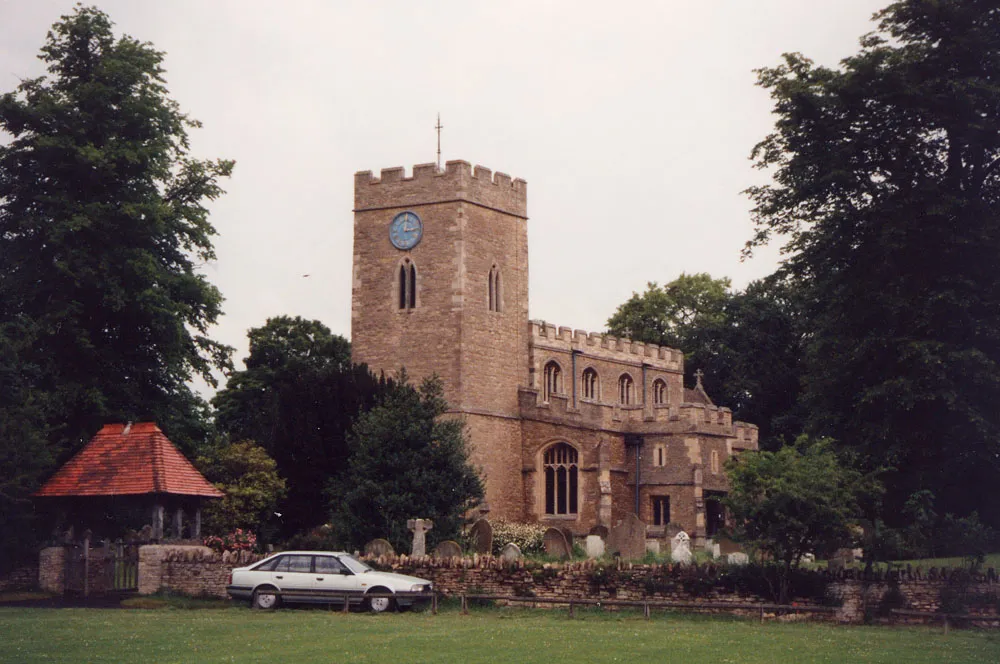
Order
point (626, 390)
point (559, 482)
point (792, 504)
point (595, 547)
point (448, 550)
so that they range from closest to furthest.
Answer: point (792, 504) → point (448, 550) → point (595, 547) → point (559, 482) → point (626, 390)

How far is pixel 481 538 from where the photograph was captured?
115 ft

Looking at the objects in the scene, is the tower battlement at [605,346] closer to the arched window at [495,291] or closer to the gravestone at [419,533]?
A: the arched window at [495,291]

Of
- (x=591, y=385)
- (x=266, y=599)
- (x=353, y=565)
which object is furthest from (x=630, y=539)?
(x=591, y=385)

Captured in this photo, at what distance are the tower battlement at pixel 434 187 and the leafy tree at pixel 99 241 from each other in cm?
1111

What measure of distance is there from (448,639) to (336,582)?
6.11 m

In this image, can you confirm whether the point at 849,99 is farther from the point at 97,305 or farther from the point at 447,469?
the point at 97,305

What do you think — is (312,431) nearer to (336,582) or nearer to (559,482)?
(559,482)

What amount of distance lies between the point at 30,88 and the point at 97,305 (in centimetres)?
634

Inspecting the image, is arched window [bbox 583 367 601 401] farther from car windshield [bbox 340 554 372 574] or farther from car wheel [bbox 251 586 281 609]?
car wheel [bbox 251 586 281 609]

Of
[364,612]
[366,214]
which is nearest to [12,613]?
[364,612]

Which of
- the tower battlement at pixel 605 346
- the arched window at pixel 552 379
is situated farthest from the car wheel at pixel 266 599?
the arched window at pixel 552 379

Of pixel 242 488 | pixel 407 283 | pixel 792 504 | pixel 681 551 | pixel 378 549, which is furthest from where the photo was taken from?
pixel 407 283

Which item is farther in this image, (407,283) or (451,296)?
(407,283)

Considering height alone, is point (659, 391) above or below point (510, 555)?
above
